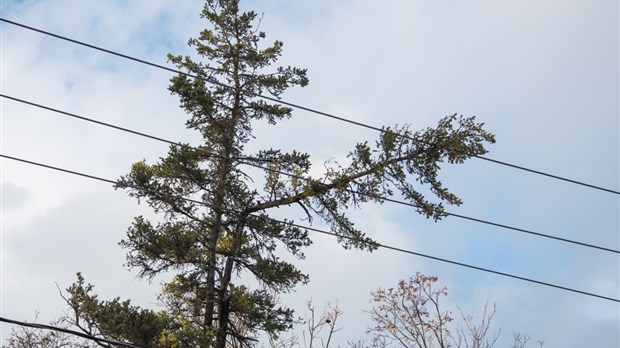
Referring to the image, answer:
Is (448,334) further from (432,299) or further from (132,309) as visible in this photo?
(132,309)

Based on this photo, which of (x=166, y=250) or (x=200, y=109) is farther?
(x=200, y=109)

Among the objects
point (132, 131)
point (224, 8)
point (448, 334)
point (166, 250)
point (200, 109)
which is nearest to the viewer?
point (132, 131)

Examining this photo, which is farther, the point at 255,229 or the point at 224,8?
the point at 224,8

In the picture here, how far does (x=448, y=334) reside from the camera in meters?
21.5

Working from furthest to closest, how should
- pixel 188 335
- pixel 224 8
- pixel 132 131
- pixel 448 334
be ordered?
pixel 448 334
pixel 224 8
pixel 188 335
pixel 132 131

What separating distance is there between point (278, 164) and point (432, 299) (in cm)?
902

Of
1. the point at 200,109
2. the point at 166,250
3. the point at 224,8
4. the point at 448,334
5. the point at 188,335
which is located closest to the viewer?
the point at 188,335

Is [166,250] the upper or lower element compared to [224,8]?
lower

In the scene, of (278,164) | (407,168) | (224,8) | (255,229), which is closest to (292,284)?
(255,229)

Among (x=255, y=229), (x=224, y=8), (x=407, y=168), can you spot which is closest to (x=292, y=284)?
(x=255, y=229)

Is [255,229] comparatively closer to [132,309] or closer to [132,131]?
[132,309]

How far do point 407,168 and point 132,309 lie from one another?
659cm

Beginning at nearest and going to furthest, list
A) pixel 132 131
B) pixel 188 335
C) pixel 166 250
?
pixel 132 131 → pixel 188 335 → pixel 166 250

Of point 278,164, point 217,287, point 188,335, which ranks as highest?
point 278,164
